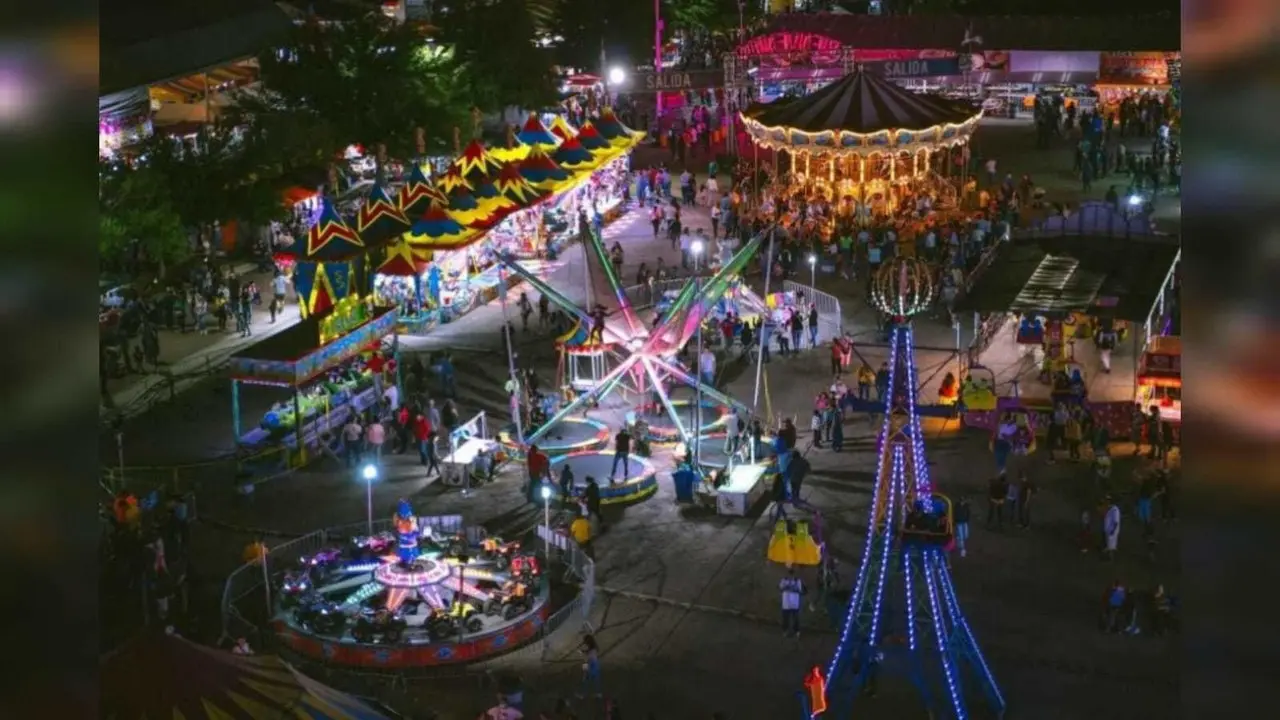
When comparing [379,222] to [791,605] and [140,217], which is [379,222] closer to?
[140,217]

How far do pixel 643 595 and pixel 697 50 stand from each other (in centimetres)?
5497

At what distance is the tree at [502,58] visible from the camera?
→ 5750 cm

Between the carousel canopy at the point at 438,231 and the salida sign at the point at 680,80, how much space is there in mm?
16137

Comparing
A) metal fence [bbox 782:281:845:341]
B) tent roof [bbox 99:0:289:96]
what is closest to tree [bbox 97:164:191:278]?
tent roof [bbox 99:0:289:96]

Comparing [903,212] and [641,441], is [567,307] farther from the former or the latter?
[903,212]

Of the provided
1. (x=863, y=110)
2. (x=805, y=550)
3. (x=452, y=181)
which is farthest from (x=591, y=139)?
(x=805, y=550)

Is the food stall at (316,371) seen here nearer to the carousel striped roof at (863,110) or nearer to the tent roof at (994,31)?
the carousel striped roof at (863,110)

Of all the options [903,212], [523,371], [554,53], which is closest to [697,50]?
[554,53]

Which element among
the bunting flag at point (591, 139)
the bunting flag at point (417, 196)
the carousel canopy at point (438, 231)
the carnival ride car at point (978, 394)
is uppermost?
the bunting flag at point (591, 139)

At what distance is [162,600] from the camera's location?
2222 cm

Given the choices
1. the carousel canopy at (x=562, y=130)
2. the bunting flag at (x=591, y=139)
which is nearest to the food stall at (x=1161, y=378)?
the bunting flag at (x=591, y=139)

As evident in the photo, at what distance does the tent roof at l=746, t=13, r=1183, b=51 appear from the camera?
6050 centimetres

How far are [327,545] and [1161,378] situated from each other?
13.9m

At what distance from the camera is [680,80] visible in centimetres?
5369
